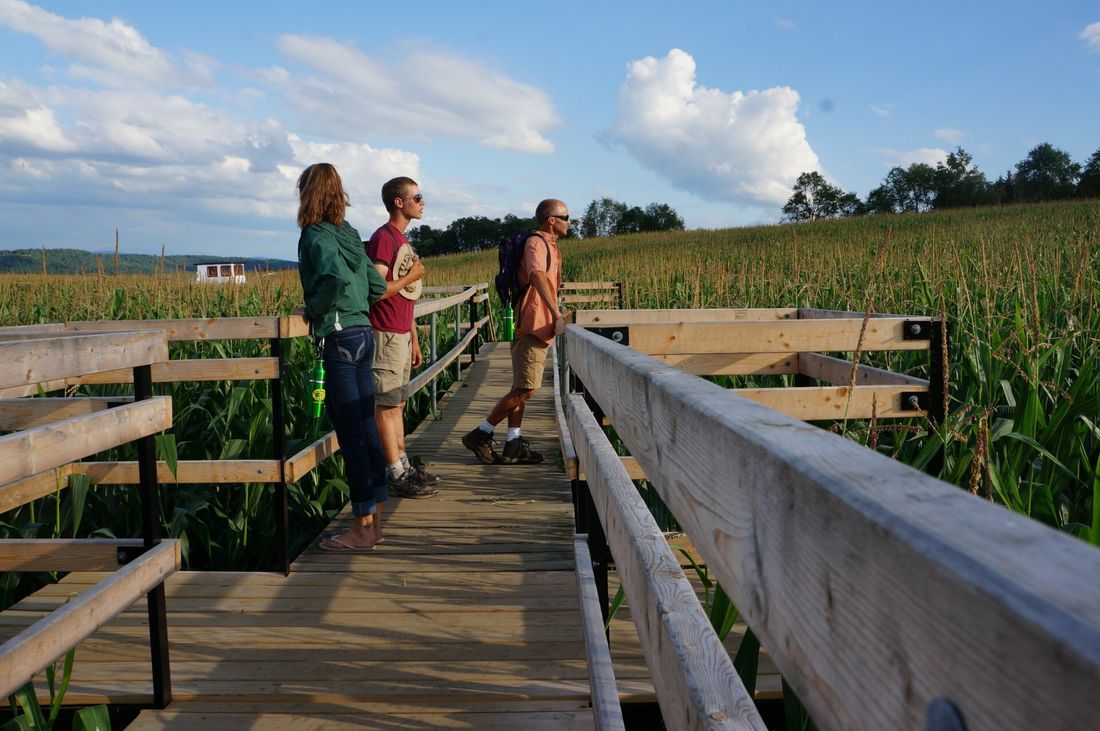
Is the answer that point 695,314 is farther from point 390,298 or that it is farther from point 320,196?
point 320,196

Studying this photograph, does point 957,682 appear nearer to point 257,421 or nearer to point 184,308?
point 257,421

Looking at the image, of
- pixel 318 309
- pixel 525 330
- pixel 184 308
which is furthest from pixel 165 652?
pixel 184 308

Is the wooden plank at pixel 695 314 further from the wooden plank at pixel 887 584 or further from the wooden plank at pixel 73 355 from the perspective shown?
the wooden plank at pixel 887 584

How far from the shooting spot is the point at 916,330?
3621 millimetres

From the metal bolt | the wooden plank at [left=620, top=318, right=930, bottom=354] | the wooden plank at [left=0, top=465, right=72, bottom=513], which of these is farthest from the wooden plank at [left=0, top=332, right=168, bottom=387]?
the metal bolt

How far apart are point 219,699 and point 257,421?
239cm

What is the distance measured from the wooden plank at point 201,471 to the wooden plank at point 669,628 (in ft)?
8.59

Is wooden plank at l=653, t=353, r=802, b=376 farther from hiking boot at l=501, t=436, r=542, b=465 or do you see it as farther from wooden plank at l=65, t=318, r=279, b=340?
hiking boot at l=501, t=436, r=542, b=465

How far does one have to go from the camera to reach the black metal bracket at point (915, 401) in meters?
3.56

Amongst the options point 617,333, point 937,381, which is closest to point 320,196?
point 617,333

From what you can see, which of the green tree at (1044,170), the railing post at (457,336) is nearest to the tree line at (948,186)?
the green tree at (1044,170)

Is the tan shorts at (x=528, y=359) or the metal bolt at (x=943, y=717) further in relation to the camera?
the tan shorts at (x=528, y=359)

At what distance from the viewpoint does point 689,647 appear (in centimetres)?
102

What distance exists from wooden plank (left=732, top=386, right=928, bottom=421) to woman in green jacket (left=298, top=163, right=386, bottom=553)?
1894mm
